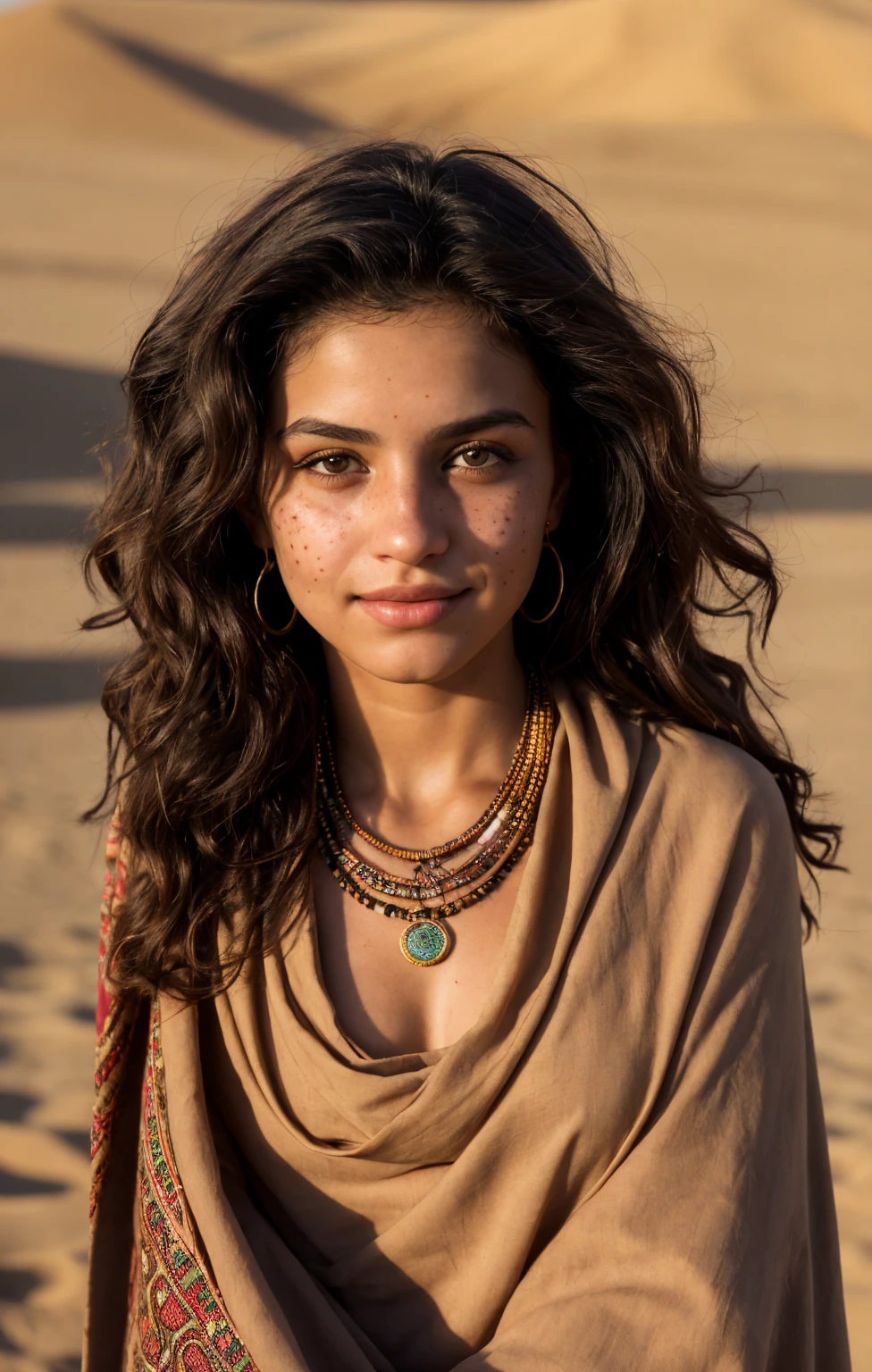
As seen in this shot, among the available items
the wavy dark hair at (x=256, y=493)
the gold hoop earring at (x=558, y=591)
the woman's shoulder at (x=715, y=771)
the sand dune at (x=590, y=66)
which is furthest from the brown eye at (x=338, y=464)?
the sand dune at (x=590, y=66)

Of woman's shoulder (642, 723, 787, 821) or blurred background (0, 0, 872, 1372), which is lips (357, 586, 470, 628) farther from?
blurred background (0, 0, 872, 1372)

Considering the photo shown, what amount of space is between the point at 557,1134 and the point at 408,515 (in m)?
0.81

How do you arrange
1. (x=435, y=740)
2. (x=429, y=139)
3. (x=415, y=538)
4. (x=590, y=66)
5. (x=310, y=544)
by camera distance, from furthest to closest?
(x=590, y=66) → (x=429, y=139) → (x=435, y=740) → (x=310, y=544) → (x=415, y=538)

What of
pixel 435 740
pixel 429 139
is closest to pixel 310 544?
pixel 435 740

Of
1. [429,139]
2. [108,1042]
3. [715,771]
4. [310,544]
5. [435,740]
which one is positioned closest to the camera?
[310,544]

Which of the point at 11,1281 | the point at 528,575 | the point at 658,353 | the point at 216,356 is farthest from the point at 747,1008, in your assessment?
the point at 11,1281

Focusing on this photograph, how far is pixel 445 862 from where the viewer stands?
2.12m

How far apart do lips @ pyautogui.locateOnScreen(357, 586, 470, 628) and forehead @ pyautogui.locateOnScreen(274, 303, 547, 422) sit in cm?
22

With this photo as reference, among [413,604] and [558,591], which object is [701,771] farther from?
[413,604]

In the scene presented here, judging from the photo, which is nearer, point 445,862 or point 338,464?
point 338,464

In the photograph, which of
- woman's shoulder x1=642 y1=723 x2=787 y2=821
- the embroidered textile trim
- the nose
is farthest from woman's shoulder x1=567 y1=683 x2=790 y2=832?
the embroidered textile trim

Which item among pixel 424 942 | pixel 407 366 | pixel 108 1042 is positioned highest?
pixel 407 366

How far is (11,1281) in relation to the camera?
12.7 ft

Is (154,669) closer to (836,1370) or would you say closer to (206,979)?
(206,979)
